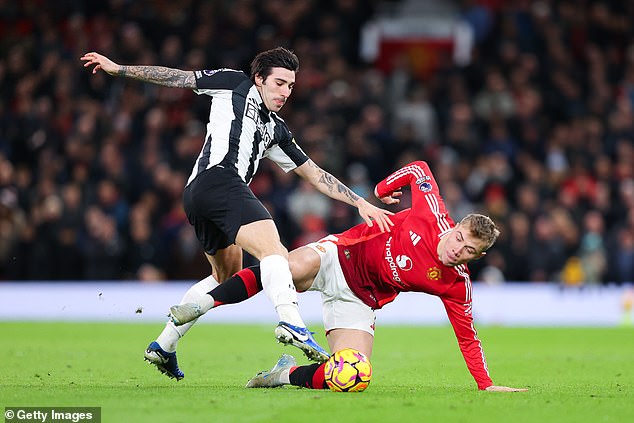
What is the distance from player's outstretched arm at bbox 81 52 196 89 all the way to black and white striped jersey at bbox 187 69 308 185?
0.10 metres

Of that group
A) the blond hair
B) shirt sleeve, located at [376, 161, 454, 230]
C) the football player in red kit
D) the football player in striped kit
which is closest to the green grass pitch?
the football player in red kit

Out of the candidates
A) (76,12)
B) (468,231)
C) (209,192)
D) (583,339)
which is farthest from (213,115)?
(76,12)

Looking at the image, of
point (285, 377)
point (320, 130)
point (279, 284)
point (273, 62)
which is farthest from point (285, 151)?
point (320, 130)

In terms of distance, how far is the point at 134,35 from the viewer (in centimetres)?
1831

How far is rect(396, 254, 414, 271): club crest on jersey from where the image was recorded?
7.95 m

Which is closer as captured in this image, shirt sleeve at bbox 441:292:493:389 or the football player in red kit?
the football player in red kit

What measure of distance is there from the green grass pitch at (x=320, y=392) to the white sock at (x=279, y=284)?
0.57 metres

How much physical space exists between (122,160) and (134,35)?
2518 millimetres

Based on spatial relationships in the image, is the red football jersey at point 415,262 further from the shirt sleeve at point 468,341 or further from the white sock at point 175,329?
the white sock at point 175,329

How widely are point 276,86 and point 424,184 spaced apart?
137 cm

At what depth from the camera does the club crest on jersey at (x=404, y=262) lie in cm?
795

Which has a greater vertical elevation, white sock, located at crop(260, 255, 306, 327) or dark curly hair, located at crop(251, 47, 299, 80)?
dark curly hair, located at crop(251, 47, 299, 80)

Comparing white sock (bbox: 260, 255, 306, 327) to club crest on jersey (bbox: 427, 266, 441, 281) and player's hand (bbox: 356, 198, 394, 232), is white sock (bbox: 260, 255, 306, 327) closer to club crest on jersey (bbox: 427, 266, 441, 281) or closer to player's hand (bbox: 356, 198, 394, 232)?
player's hand (bbox: 356, 198, 394, 232)

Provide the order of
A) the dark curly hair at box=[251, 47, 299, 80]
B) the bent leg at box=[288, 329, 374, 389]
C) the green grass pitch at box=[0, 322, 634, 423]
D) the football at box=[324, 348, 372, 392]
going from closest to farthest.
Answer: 1. the green grass pitch at box=[0, 322, 634, 423]
2. the football at box=[324, 348, 372, 392]
3. the bent leg at box=[288, 329, 374, 389]
4. the dark curly hair at box=[251, 47, 299, 80]
